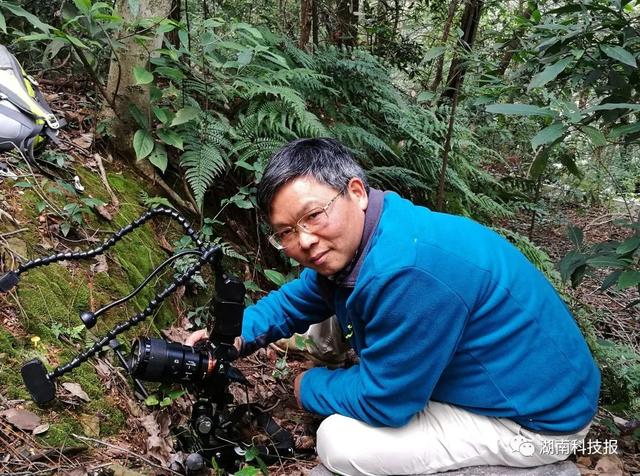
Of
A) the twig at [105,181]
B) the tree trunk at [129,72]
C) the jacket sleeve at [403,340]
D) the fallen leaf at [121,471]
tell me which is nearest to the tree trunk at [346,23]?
the tree trunk at [129,72]

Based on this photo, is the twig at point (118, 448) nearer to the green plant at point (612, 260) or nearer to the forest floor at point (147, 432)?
the forest floor at point (147, 432)

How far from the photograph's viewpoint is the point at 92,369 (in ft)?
7.90

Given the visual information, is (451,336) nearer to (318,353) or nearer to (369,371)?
(369,371)

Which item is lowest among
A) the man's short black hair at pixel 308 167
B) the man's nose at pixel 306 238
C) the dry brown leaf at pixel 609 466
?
the dry brown leaf at pixel 609 466

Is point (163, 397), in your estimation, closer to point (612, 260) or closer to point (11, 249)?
point (11, 249)

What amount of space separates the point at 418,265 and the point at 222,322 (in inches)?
29.3

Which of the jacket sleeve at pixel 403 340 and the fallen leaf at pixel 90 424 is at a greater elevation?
the jacket sleeve at pixel 403 340

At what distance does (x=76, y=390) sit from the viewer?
225cm

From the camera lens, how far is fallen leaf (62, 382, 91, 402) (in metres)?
0.28

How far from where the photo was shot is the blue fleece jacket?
194cm

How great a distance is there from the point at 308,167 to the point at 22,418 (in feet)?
4.45

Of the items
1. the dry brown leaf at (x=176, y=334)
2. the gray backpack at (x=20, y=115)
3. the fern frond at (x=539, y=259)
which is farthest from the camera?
the fern frond at (x=539, y=259)

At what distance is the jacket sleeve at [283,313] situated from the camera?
2.64 m

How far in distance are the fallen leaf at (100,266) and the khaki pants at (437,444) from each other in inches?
55.4
